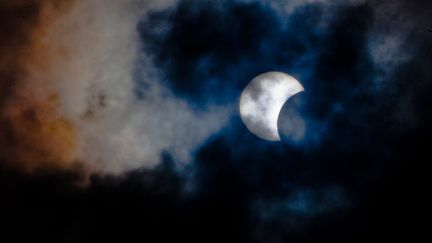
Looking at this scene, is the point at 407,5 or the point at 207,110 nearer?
the point at 407,5

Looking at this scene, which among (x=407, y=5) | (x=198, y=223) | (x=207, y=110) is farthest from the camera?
(x=198, y=223)

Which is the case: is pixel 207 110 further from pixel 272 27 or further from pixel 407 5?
pixel 407 5

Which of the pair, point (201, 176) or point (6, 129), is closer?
point (6, 129)

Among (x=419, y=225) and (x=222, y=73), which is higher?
(x=222, y=73)

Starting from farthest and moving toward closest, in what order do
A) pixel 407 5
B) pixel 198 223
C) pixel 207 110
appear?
pixel 198 223
pixel 207 110
pixel 407 5

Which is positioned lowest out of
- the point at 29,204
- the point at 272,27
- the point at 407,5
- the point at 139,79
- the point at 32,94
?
the point at 29,204

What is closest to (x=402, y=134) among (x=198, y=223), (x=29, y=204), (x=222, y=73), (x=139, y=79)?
(x=222, y=73)

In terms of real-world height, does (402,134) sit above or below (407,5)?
below

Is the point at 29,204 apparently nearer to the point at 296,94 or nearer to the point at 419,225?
the point at 296,94

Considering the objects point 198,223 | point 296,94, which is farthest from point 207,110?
point 198,223
